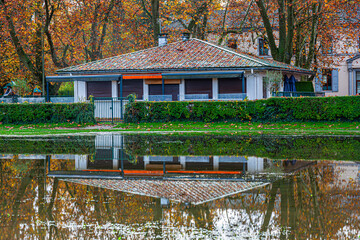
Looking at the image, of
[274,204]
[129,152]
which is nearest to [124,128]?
[129,152]

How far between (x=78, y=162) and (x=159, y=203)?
5.46 m

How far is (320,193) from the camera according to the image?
8.27 m

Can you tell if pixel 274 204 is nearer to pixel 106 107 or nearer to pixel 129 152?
pixel 129 152

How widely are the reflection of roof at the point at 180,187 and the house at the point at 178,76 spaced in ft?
77.1

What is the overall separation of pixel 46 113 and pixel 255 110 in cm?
1170

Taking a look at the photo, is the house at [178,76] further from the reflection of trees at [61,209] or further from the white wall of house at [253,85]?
the reflection of trees at [61,209]

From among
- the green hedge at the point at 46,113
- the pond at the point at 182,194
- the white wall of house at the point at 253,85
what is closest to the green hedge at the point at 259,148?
the pond at the point at 182,194

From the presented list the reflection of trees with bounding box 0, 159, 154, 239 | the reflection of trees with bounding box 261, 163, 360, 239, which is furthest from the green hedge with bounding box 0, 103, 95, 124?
the reflection of trees with bounding box 261, 163, 360, 239

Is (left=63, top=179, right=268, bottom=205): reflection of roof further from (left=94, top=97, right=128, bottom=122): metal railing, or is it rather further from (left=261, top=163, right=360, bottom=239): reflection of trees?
(left=94, top=97, right=128, bottom=122): metal railing

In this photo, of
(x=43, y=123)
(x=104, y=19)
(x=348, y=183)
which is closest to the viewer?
(x=348, y=183)

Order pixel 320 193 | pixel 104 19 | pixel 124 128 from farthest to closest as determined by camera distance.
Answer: pixel 104 19, pixel 124 128, pixel 320 193

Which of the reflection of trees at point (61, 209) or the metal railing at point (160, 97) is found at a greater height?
the metal railing at point (160, 97)

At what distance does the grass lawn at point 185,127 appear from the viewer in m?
23.7

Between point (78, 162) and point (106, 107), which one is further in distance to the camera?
point (106, 107)
